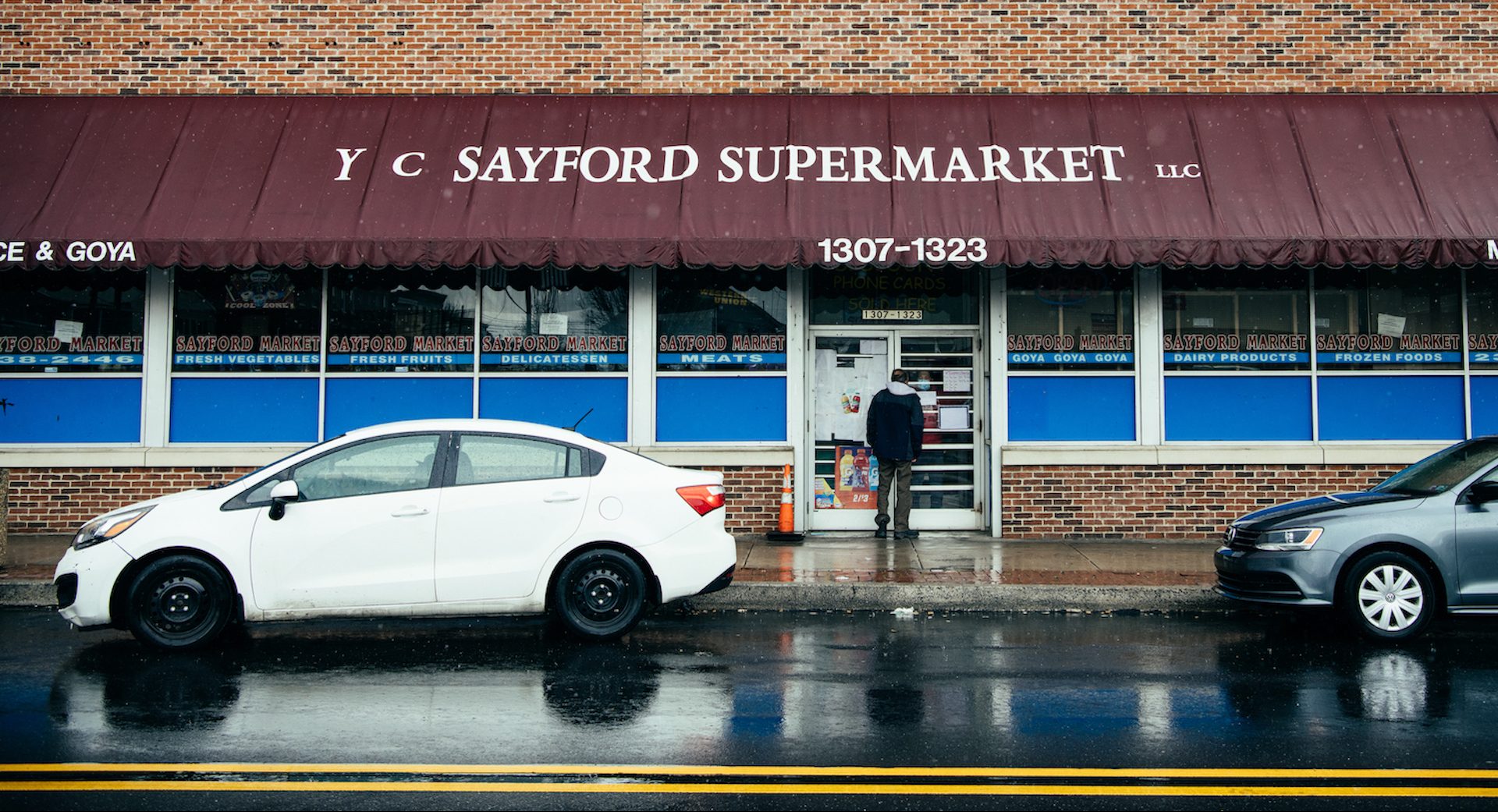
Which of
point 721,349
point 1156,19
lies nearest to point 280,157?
point 721,349

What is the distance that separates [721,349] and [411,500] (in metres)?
5.21

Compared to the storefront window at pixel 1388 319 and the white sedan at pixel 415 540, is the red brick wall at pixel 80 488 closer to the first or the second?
the white sedan at pixel 415 540

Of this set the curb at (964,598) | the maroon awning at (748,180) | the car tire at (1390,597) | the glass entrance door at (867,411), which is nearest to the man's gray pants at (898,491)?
the glass entrance door at (867,411)

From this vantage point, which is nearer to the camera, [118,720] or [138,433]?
[118,720]

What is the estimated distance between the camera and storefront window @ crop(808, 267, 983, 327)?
13.0 meters

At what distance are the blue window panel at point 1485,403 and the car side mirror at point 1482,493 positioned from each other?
16.6 ft

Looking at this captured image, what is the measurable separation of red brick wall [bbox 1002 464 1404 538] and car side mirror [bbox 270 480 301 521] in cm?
720

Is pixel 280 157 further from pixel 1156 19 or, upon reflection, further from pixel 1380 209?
pixel 1380 209

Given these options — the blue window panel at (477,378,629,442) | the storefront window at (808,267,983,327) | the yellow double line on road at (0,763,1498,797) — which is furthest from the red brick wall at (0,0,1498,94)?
the yellow double line on road at (0,763,1498,797)

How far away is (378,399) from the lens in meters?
12.6

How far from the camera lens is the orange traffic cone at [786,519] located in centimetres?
1220

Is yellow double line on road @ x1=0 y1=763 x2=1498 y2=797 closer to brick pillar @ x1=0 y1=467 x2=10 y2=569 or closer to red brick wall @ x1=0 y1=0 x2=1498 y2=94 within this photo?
brick pillar @ x1=0 y1=467 x2=10 y2=569

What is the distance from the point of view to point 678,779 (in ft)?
16.9

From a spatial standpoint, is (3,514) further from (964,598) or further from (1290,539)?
(1290,539)
